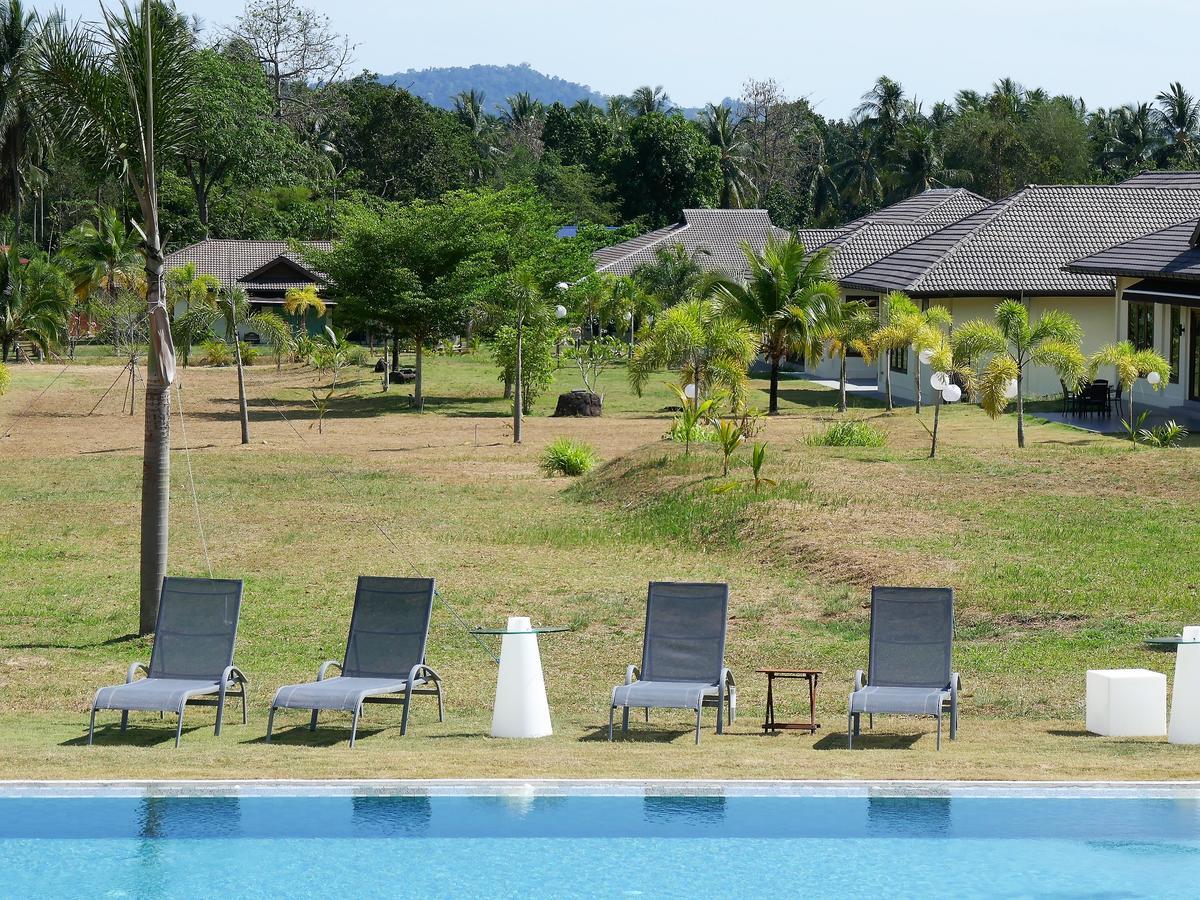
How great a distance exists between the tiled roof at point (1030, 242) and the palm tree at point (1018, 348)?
32.8 feet

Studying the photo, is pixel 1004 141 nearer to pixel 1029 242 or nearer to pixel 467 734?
pixel 1029 242

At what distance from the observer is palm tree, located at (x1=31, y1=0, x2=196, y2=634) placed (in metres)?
13.4

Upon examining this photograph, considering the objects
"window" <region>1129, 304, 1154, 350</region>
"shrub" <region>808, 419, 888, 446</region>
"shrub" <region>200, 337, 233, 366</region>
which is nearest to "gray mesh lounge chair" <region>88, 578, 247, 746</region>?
"shrub" <region>808, 419, 888, 446</region>

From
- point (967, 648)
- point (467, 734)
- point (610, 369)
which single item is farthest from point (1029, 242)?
point (467, 734)

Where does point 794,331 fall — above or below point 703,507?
above

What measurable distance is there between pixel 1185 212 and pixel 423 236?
22674 mm

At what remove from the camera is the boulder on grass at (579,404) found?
123ft

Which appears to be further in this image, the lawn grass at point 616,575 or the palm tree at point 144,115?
the palm tree at point 144,115

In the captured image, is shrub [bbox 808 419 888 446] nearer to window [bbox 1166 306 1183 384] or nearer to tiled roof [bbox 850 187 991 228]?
window [bbox 1166 306 1183 384]

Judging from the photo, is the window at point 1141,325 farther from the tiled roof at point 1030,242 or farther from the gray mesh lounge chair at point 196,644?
the gray mesh lounge chair at point 196,644

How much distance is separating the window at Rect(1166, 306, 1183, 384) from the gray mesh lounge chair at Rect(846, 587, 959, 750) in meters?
25.4

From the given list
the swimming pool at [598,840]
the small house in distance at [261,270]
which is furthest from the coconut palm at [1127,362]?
the small house in distance at [261,270]

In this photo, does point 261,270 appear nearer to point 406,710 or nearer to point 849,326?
point 849,326

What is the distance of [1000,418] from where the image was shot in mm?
32406
